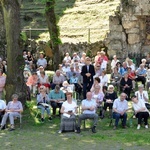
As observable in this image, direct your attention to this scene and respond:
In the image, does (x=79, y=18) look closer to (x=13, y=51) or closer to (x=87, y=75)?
(x=87, y=75)

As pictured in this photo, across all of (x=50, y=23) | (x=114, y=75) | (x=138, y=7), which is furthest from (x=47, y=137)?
(x=138, y=7)

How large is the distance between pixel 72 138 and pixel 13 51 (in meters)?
4.19

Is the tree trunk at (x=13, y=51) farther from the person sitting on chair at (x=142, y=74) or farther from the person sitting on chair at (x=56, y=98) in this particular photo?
the person sitting on chair at (x=142, y=74)

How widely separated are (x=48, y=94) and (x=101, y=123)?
7.57 feet

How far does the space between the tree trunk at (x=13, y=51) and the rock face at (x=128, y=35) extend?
9820 mm

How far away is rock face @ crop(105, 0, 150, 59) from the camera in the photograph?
23766mm

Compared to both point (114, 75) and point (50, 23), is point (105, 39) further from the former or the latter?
point (114, 75)

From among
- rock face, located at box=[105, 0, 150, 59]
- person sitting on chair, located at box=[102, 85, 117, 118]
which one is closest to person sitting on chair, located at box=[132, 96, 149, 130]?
person sitting on chair, located at box=[102, 85, 117, 118]

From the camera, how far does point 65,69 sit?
18859 mm

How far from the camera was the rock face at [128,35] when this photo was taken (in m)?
23.8

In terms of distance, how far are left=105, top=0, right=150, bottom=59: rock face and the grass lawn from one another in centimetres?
1033

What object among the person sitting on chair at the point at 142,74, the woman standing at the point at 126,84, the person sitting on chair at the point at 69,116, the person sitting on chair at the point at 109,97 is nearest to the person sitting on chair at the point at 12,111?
the person sitting on chair at the point at 69,116

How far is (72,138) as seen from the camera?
12570mm

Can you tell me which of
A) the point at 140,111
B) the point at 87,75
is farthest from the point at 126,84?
the point at 140,111
